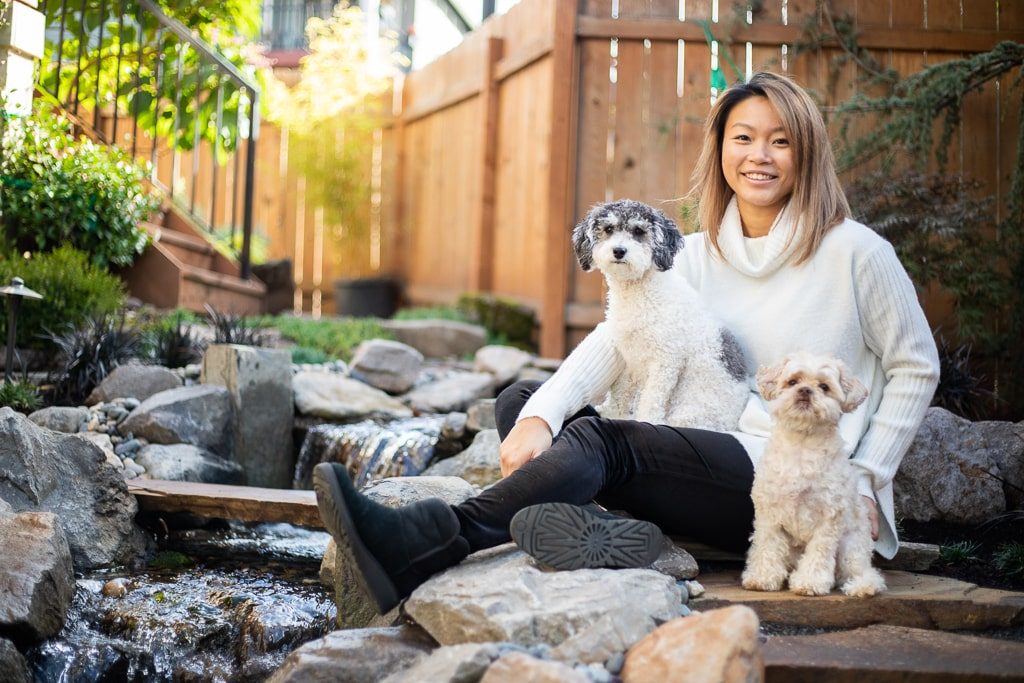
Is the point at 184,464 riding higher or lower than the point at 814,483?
lower

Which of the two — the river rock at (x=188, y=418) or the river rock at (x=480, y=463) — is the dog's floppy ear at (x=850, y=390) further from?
the river rock at (x=188, y=418)

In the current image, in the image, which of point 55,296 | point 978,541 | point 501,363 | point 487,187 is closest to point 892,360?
point 978,541

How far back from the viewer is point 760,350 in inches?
121

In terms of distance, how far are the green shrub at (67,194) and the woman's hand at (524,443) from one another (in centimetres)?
415

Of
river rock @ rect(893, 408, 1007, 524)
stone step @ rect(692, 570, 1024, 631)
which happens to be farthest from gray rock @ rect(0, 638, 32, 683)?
river rock @ rect(893, 408, 1007, 524)

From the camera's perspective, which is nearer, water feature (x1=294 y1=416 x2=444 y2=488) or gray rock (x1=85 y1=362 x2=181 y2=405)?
water feature (x1=294 y1=416 x2=444 y2=488)

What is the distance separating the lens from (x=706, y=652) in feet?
6.70

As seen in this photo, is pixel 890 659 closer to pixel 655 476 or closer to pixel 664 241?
pixel 655 476

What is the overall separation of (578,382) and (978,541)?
1.77m

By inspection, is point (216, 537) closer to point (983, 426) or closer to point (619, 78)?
point (983, 426)

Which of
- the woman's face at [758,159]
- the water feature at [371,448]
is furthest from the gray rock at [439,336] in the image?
the woman's face at [758,159]

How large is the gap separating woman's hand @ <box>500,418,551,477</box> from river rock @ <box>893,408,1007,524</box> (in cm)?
186

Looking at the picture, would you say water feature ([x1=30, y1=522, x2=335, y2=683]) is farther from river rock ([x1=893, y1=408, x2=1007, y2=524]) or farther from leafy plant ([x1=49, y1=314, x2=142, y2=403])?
river rock ([x1=893, y1=408, x2=1007, y2=524])

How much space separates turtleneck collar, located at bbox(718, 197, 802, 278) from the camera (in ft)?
9.61
